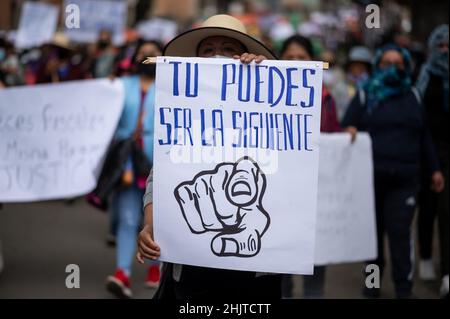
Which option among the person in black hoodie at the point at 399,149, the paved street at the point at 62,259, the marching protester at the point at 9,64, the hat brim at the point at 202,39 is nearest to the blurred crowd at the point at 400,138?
the person in black hoodie at the point at 399,149

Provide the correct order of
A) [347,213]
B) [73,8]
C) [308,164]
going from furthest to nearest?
[347,213] → [73,8] → [308,164]

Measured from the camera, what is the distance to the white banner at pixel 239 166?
3.32 m

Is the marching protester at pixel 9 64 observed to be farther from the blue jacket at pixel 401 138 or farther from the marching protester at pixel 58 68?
the blue jacket at pixel 401 138

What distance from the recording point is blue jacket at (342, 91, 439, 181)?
5.99 meters

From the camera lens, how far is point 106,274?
676 cm

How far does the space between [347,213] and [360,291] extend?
0.69 metres

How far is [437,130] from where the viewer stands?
6586 millimetres

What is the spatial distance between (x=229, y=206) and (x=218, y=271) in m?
0.30

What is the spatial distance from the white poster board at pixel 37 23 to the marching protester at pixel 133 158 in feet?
23.1

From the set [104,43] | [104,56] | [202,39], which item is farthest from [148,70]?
[104,43]

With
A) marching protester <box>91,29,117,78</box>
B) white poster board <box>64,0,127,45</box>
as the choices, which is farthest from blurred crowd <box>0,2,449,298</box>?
white poster board <box>64,0,127,45</box>
